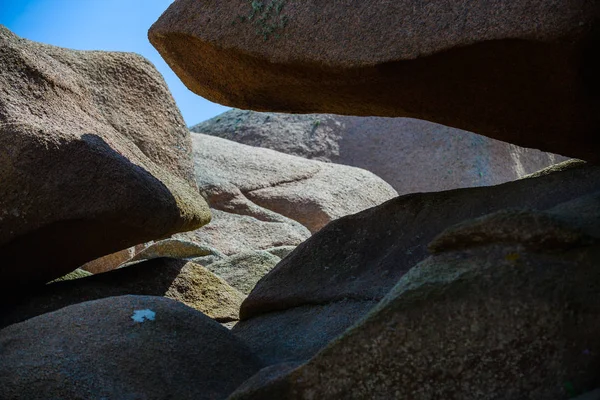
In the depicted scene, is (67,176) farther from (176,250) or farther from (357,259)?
(176,250)

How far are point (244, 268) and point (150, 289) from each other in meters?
0.92

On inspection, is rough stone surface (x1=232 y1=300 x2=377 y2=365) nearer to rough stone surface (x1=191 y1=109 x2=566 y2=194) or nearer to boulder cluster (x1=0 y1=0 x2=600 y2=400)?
boulder cluster (x1=0 y1=0 x2=600 y2=400)

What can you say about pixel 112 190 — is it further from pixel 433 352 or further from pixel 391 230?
pixel 433 352

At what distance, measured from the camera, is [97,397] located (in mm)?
2488

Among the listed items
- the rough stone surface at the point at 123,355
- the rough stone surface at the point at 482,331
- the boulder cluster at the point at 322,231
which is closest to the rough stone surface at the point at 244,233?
the boulder cluster at the point at 322,231

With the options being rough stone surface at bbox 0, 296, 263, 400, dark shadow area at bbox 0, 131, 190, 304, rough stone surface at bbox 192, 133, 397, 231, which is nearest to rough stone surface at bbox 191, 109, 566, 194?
rough stone surface at bbox 192, 133, 397, 231

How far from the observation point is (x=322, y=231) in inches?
145

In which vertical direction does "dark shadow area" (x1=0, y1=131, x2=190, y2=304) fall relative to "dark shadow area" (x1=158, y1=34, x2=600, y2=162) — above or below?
below

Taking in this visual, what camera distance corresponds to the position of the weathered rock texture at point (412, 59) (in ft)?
8.83

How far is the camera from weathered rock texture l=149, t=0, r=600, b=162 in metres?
2.69

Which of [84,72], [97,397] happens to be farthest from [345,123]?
[97,397]

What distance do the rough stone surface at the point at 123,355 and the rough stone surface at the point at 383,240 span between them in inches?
20.4

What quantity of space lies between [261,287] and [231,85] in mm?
837

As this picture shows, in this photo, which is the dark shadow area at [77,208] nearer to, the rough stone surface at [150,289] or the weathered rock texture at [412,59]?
the rough stone surface at [150,289]
